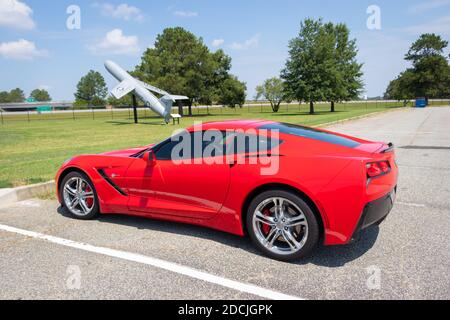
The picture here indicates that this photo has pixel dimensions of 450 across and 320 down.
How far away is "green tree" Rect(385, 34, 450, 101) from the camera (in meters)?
82.1

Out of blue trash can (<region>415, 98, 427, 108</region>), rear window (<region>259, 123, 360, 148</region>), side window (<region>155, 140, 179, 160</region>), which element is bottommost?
side window (<region>155, 140, 179, 160</region>)

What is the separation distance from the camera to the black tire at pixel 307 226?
3.52 m

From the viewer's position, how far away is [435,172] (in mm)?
8078

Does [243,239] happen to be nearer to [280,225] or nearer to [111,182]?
[280,225]

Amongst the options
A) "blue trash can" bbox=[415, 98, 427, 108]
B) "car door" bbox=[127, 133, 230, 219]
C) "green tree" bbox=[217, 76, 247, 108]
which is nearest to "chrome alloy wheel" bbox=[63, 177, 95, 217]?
"car door" bbox=[127, 133, 230, 219]

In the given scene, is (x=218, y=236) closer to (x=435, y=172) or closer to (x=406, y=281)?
(x=406, y=281)

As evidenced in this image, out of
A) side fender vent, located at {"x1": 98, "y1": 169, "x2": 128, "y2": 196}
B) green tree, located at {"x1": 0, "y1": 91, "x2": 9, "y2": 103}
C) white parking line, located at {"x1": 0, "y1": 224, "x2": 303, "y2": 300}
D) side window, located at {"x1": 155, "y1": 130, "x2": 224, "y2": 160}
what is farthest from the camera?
green tree, located at {"x1": 0, "y1": 91, "x2": 9, "y2": 103}

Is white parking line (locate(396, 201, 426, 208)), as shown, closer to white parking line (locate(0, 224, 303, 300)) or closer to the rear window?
the rear window

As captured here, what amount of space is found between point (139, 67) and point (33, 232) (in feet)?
168

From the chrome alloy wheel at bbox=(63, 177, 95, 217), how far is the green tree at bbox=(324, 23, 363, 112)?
45945 mm

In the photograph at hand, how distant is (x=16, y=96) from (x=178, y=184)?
20277 cm

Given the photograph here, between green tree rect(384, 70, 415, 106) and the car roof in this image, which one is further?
green tree rect(384, 70, 415, 106)

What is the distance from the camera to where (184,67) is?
5100 cm

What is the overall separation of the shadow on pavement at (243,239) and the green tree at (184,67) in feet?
141
